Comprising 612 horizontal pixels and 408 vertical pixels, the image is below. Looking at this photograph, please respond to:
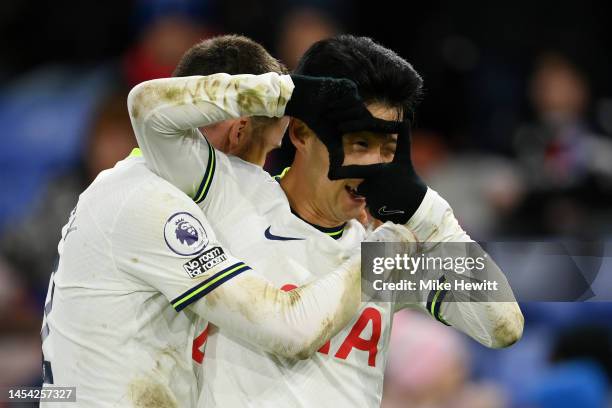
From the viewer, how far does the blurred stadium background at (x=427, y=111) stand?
5.80m

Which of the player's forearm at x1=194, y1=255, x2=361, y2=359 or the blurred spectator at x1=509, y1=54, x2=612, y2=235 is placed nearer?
the player's forearm at x1=194, y1=255, x2=361, y2=359

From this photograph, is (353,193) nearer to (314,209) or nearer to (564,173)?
(314,209)


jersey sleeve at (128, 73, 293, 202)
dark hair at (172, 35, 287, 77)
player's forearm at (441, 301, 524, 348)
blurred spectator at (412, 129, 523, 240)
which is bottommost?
blurred spectator at (412, 129, 523, 240)

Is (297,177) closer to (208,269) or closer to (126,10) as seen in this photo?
(208,269)

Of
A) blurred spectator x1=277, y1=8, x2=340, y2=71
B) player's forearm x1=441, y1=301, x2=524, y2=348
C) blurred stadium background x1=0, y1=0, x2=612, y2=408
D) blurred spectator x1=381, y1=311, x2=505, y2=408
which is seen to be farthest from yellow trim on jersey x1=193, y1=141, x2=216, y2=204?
blurred spectator x1=277, y1=8, x2=340, y2=71

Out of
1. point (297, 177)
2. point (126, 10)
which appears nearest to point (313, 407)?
point (297, 177)

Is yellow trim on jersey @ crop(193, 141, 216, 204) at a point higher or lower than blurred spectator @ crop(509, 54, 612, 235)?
higher

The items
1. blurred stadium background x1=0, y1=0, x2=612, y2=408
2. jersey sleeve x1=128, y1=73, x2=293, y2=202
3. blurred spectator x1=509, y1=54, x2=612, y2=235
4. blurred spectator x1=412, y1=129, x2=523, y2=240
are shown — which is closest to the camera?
jersey sleeve x1=128, y1=73, x2=293, y2=202

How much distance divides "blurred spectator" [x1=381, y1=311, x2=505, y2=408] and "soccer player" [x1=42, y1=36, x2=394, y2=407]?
1.99 m

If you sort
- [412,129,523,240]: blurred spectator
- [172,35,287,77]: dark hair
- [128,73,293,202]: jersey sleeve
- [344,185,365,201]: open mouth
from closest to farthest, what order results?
[128,73,293,202]: jersey sleeve → [344,185,365,201]: open mouth → [172,35,287,77]: dark hair → [412,129,523,240]: blurred spectator

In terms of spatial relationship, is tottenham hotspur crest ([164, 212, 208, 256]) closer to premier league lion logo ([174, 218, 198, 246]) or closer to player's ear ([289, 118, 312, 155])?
premier league lion logo ([174, 218, 198, 246])

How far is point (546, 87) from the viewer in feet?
22.6

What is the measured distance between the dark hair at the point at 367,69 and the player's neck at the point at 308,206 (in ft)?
1.11

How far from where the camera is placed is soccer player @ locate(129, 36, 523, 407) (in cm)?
Result: 281
